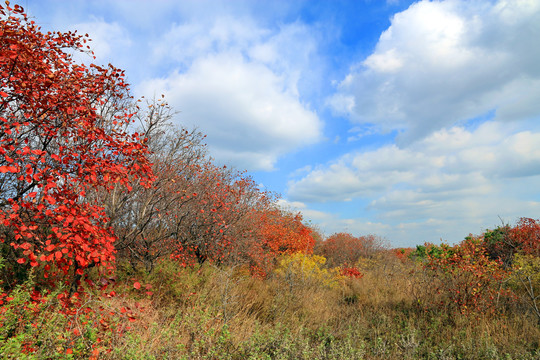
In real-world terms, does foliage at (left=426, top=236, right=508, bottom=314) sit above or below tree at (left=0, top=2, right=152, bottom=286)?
Answer: below

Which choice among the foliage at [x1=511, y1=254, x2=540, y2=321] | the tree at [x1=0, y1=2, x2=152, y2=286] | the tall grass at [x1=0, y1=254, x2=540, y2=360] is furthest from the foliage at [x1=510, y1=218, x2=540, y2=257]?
the tree at [x1=0, y1=2, x2=152, y2=286]

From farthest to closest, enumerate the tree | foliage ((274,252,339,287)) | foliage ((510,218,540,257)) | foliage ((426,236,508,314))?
foliage ((510,218,540,257)) → foliage ((274,252,339,287)) → foliage ((426,236,508,314)) → the tree

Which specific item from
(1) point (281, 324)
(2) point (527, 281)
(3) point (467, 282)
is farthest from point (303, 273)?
(2) point (527, 281)

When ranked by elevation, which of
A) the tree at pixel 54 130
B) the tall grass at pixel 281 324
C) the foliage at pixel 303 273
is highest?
the tree at pixel 54 130

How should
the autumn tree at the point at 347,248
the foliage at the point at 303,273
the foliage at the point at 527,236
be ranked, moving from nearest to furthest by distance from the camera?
the foliage at the point at 303,273 → the foliage at the point at 527,236 → the autumn tree at the point at 347,248

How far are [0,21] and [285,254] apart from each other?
1397cm

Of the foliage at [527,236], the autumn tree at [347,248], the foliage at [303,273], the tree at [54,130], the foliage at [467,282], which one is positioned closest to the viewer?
the tree at [54,130]

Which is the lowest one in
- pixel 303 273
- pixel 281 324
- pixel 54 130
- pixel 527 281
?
pixel 281 324

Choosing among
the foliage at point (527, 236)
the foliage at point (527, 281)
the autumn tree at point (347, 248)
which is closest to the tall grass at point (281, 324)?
the foliage at point (527, 281)

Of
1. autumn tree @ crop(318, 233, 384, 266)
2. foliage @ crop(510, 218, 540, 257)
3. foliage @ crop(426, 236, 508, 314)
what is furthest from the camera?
autumn tree @ crop(318, 233, 384, 266)

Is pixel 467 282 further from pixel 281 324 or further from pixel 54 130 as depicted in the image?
pixel 54 130

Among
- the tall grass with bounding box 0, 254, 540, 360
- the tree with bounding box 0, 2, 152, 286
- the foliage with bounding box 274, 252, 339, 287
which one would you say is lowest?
the tall grass with bounding box 0, 254, 540, 360

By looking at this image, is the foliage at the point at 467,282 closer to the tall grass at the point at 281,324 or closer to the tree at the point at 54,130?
the tall grass at the point at 281,324

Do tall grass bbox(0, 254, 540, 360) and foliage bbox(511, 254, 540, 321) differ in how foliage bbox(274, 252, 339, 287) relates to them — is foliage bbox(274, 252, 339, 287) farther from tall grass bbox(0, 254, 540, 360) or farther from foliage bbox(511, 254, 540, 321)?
foliage bbox(511, 254, 540, 321)
